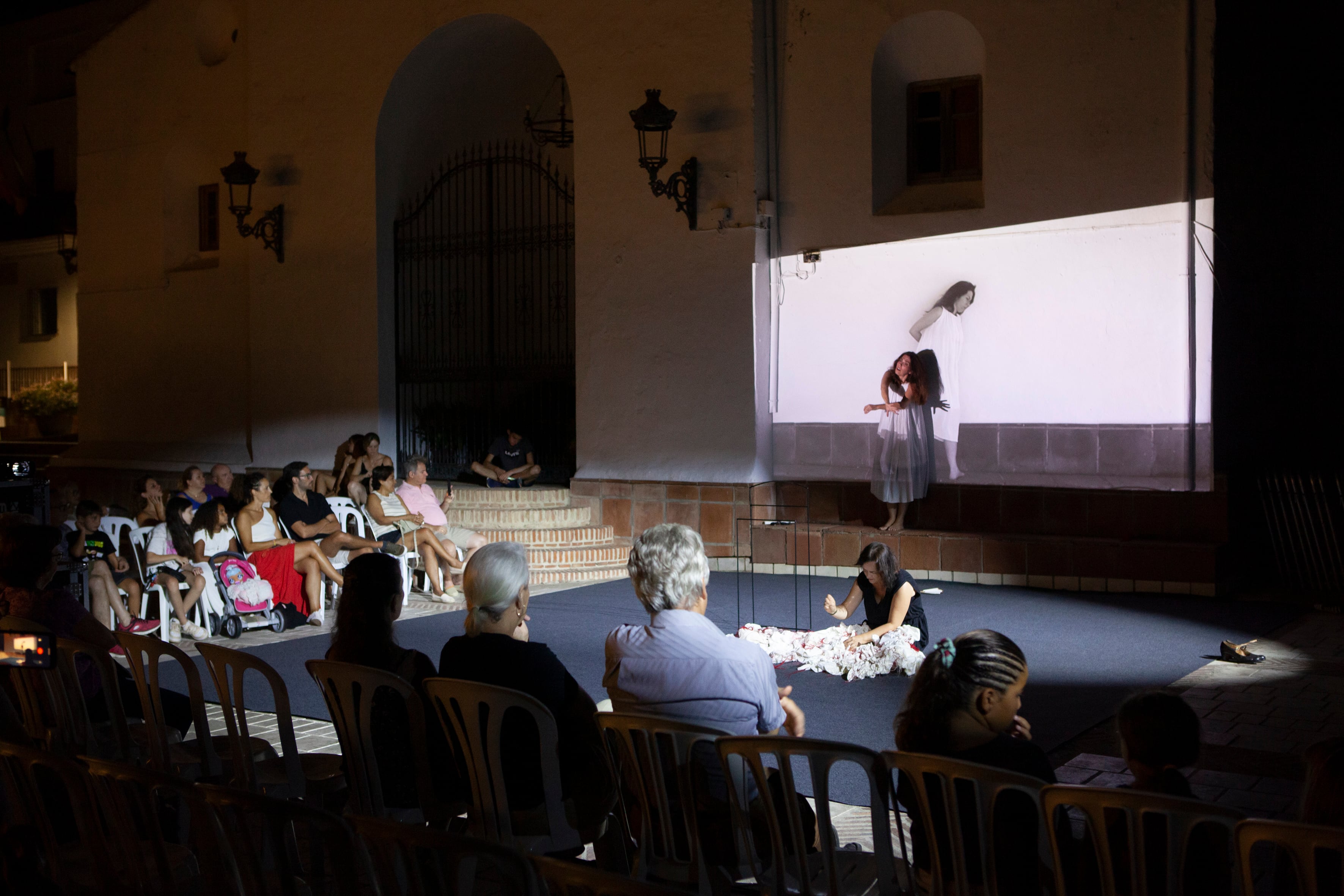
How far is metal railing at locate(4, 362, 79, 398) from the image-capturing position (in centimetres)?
2292

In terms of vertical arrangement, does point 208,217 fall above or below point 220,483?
above

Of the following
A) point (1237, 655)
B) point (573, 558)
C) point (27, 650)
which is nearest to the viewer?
point (27, 650)

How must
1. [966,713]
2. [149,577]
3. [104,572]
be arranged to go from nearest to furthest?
[966,713] → [104,572] → [149,577]

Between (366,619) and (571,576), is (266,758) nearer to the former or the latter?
(366,619)

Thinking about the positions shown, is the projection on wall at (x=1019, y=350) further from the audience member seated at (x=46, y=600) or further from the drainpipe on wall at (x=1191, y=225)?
the audience member seated at (x=46, y=600)

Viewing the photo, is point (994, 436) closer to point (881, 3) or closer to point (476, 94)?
point (881, 3)

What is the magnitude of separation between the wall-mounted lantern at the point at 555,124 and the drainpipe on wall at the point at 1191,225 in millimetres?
6333

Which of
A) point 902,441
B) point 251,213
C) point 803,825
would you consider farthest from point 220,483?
point 803,825

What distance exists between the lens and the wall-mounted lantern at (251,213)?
13422 mm

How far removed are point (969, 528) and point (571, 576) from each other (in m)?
3.57

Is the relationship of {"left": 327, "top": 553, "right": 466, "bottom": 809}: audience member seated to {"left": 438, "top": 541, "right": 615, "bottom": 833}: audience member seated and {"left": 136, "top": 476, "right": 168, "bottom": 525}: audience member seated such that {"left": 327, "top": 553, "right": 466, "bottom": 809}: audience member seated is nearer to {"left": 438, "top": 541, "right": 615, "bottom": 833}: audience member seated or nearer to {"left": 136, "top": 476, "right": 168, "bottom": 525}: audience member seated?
{"left": 438, "top": 541, "right": 615, "bottom": 833}: audience member seated

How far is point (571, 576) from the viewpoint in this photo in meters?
10.9

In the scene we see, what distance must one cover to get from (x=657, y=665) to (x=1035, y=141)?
26.2ft

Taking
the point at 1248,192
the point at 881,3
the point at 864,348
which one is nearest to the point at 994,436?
the point at 864,348
